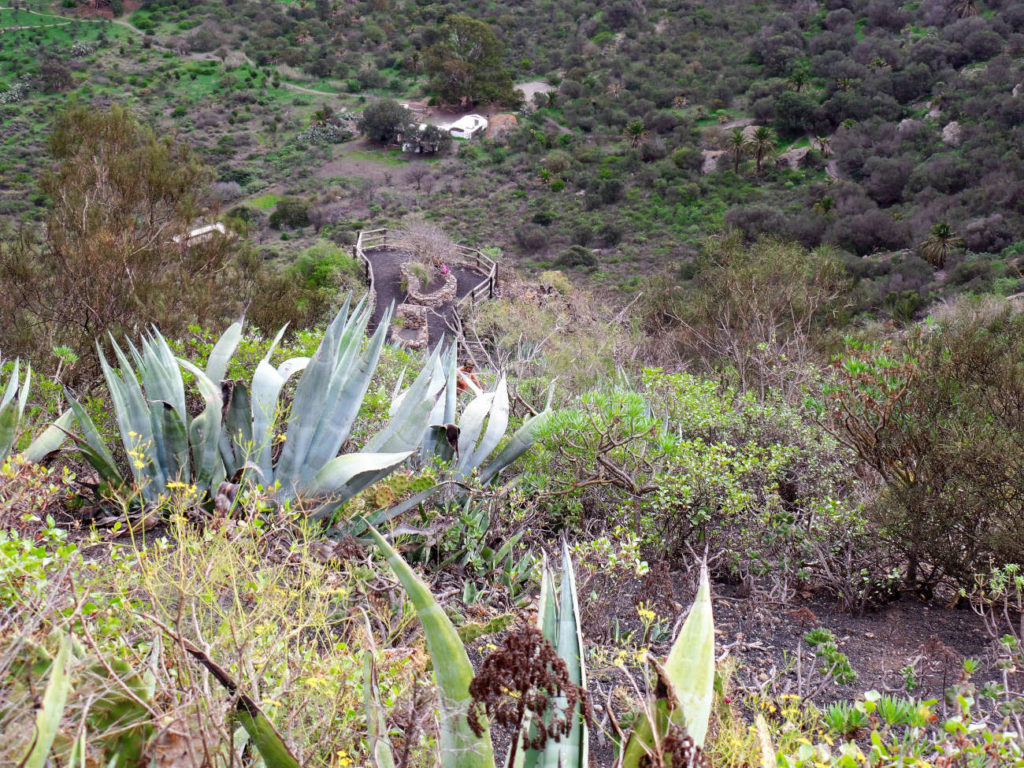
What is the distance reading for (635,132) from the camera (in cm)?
4412

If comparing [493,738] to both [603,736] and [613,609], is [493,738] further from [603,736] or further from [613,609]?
[613,609]

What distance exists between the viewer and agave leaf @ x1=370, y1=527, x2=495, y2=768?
5.63 ft

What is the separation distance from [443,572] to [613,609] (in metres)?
0.79

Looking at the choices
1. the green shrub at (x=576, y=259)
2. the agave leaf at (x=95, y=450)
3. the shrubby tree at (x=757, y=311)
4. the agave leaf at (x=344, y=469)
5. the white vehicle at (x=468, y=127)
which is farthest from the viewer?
the white vehicle at (x=468, y=127)

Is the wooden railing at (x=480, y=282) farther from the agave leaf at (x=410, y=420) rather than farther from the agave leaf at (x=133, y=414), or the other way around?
the agave leaf at (x=133, y=414)

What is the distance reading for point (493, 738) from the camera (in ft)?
8.38

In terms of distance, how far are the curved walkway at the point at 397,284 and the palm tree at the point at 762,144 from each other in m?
20.4

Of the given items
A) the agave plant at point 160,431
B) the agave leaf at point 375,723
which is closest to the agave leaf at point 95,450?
the agave plant at point 160,431

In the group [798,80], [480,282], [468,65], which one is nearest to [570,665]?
[480,282]

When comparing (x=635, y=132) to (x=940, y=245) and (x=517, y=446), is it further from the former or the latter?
(x=517, y=446)

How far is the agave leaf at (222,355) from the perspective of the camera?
4191mm

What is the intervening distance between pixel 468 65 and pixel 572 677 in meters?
55.5

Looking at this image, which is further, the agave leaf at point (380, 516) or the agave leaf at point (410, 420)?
the agave leaf at point (410, 420)

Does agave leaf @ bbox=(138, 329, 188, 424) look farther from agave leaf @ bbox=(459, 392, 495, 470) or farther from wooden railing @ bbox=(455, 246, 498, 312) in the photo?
wooden railing @ bbox=(455, 246, 498, 312)
